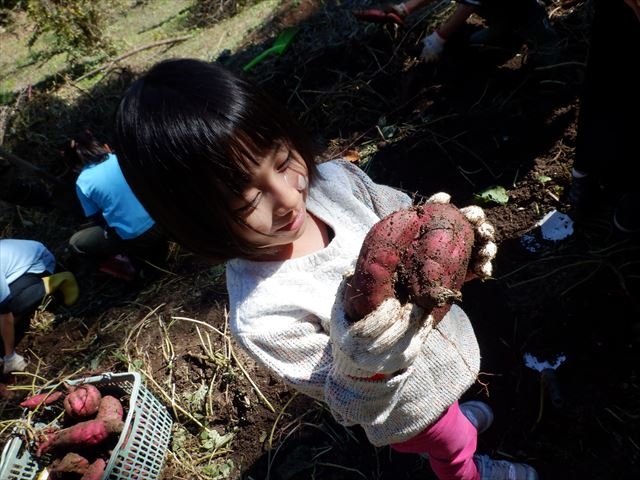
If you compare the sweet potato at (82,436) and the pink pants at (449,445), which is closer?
the pink pants at (449,445)

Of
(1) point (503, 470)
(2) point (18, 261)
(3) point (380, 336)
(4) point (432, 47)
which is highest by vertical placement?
(3) point (380, 336)

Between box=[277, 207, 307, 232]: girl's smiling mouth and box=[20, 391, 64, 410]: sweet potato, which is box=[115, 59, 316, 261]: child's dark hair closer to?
box=[277, 207, 307, 232]: girl's smiling mouth

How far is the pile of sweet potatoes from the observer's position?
2160mm

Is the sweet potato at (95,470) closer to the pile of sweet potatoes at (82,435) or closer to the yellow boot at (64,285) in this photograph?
the pile of sweet potatoes at (82,435)

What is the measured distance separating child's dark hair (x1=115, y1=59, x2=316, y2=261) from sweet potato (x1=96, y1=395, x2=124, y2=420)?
1418 millimetres

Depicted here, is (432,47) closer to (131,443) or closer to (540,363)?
(540,363)

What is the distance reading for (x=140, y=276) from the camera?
3.31m

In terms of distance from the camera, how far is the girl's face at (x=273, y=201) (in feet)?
3.75

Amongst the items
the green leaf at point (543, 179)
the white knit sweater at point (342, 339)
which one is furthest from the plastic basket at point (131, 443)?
the green leaf at point (543, 179)

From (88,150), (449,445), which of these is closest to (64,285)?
(88,150)

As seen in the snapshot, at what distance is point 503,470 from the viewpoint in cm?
178

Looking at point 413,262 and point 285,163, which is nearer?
point 413,262

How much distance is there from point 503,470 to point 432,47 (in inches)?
87.9

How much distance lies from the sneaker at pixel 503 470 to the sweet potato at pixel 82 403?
1.63 meters
